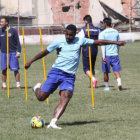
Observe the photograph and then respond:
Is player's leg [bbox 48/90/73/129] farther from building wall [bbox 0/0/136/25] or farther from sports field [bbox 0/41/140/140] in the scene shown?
building wall [bbox 0/0/136/25]

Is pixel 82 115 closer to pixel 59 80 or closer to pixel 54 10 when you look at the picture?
pixel 59 80

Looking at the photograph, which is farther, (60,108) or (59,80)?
(59,80)

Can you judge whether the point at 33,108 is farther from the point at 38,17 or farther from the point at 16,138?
the point at 38,17

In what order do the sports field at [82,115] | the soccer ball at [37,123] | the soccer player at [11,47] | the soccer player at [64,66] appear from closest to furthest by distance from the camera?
1. the sports field at [82,115]
2. the soccer ball at [37,123]
3. the soccer player at [64,66]
4. the soccer player at [11,47]

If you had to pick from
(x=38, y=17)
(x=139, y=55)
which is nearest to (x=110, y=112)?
(x=139, y=55)

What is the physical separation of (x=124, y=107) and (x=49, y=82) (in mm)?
2838

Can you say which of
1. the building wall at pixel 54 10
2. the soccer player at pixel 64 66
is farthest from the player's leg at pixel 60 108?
the building wall at pixel 54 10

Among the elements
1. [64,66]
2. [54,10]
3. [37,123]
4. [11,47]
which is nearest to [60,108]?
[37,123]

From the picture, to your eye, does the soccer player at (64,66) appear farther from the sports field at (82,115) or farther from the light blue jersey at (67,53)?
the sports field at (82,115)

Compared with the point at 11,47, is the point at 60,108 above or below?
below

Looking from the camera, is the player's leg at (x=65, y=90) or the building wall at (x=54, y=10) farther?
the building wall at (x=54, y=10)

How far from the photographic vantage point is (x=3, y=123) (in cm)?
986

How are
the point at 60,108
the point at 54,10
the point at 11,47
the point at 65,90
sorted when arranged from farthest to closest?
the point at 54,10, the point at 11,47, the point at 65,90, the point at 60,108

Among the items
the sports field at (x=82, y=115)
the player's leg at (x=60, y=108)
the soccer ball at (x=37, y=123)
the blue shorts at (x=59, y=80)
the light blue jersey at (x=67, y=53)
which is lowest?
the sports field at (x=82, y=115)
